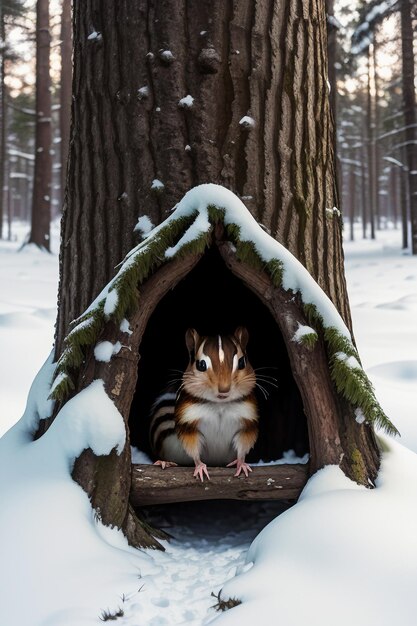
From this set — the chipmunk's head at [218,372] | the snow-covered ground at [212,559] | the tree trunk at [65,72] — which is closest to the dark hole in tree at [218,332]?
the chipmunk's head at [218,372]

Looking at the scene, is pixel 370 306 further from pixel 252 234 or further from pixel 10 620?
pixel 10 620

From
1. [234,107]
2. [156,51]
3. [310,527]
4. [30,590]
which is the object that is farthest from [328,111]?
[30,590]

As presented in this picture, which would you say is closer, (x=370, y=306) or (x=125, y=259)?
(x=125, y=259)

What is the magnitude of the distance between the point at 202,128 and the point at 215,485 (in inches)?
70.7

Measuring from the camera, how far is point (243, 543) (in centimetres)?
311

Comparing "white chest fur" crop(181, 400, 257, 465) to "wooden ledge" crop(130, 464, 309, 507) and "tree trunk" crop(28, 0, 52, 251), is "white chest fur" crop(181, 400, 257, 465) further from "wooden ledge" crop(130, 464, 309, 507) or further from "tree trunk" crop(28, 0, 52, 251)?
"tree trunk" crop(28, 0, 52, 251)

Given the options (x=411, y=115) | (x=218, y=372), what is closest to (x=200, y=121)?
(x=218, y=372)

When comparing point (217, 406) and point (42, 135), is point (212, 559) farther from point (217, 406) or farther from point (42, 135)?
point (42, 135)

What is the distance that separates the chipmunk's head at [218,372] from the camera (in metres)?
3.08

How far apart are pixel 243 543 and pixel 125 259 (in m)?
1.58

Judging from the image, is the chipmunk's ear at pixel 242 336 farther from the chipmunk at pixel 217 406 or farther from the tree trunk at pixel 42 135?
the tree trunk at pixel 42 135

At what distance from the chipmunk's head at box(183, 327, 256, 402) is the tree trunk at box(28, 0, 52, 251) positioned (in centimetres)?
1612

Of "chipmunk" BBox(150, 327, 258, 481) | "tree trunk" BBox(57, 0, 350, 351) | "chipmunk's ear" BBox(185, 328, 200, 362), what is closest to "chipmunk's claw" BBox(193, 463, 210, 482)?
"chipmunk" BBox(150, 327, 258, 481)

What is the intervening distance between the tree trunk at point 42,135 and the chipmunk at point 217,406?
1607cm
